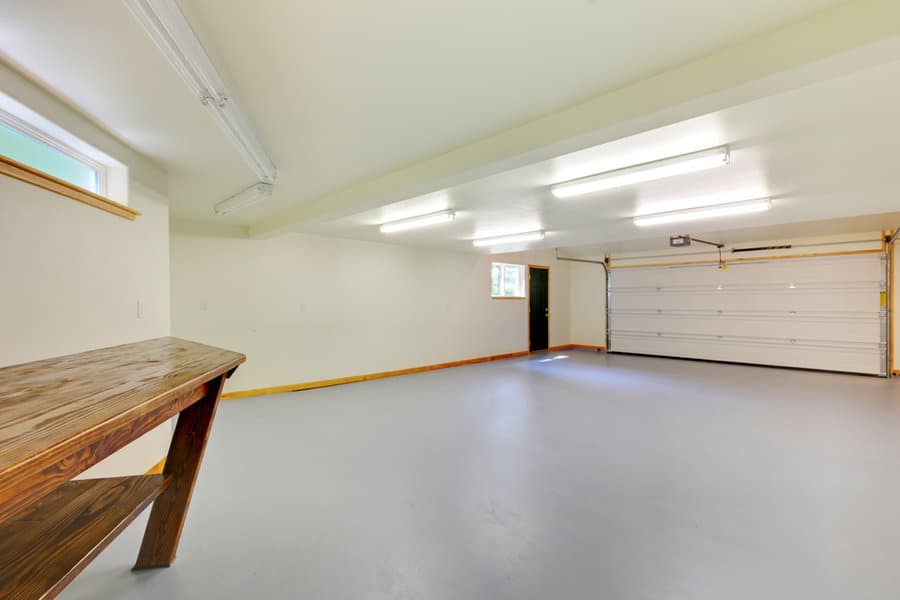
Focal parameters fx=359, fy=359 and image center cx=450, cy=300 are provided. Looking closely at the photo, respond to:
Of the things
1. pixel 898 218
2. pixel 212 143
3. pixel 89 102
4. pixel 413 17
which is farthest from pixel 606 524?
pixel 898 218

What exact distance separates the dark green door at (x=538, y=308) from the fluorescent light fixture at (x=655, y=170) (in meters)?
5.79

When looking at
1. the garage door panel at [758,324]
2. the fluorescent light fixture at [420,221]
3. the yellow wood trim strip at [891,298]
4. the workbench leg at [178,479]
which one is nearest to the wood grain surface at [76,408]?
the workbench leg at [178,479]

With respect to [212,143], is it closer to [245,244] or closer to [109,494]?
[109,494]

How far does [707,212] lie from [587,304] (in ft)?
18.6

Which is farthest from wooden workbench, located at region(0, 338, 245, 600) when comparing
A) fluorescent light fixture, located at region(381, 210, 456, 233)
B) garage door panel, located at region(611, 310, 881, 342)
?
garage door panel, located at region(611, 310, 881, 342)

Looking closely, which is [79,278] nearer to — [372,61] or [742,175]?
[372,61]

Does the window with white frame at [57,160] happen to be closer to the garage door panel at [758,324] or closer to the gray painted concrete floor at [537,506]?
the gray painted concrete floor at [537,506]

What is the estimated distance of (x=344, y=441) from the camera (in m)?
3.35

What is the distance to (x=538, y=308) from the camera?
9.00m

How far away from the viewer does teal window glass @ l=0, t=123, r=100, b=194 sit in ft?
5.84

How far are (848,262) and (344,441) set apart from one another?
345 inches

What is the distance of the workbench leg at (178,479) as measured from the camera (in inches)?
65.5

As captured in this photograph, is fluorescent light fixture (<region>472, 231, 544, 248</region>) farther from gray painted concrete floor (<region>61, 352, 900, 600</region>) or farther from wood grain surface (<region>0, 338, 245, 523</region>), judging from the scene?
wood grain surface (<region>0, 338, 245, 523</region>)

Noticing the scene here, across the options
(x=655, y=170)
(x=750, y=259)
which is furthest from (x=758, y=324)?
(x=655, y=170)
